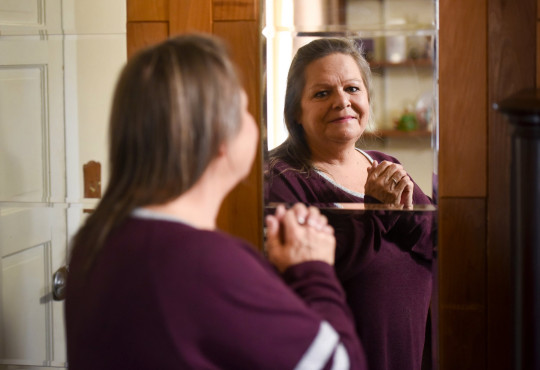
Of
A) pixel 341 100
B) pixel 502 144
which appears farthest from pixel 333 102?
pixel 502 144

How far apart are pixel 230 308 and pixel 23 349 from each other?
128 centimetres

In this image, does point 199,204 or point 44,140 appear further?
point 44,140

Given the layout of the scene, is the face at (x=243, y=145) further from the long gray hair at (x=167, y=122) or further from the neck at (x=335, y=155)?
the neck at (x=335, y=155)

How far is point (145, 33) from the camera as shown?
169cm

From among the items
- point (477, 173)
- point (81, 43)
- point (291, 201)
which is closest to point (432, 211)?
point (477, 173)

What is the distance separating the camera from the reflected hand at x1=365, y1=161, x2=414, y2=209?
1.61 m

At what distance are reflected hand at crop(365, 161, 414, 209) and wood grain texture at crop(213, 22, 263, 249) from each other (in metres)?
0.26

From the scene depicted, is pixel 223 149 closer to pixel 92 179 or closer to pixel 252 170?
pixel 252 170

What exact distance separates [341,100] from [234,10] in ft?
1.09

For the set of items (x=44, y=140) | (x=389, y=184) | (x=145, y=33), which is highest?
(x=145, y=33)

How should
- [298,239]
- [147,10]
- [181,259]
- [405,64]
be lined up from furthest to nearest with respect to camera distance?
1. [147,10]
2. [405,64]
3. [298,239]
4. [181,259]

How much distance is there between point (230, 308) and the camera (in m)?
0.88

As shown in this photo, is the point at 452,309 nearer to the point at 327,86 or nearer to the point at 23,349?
the point at 327,86

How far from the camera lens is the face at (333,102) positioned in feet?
5.17
